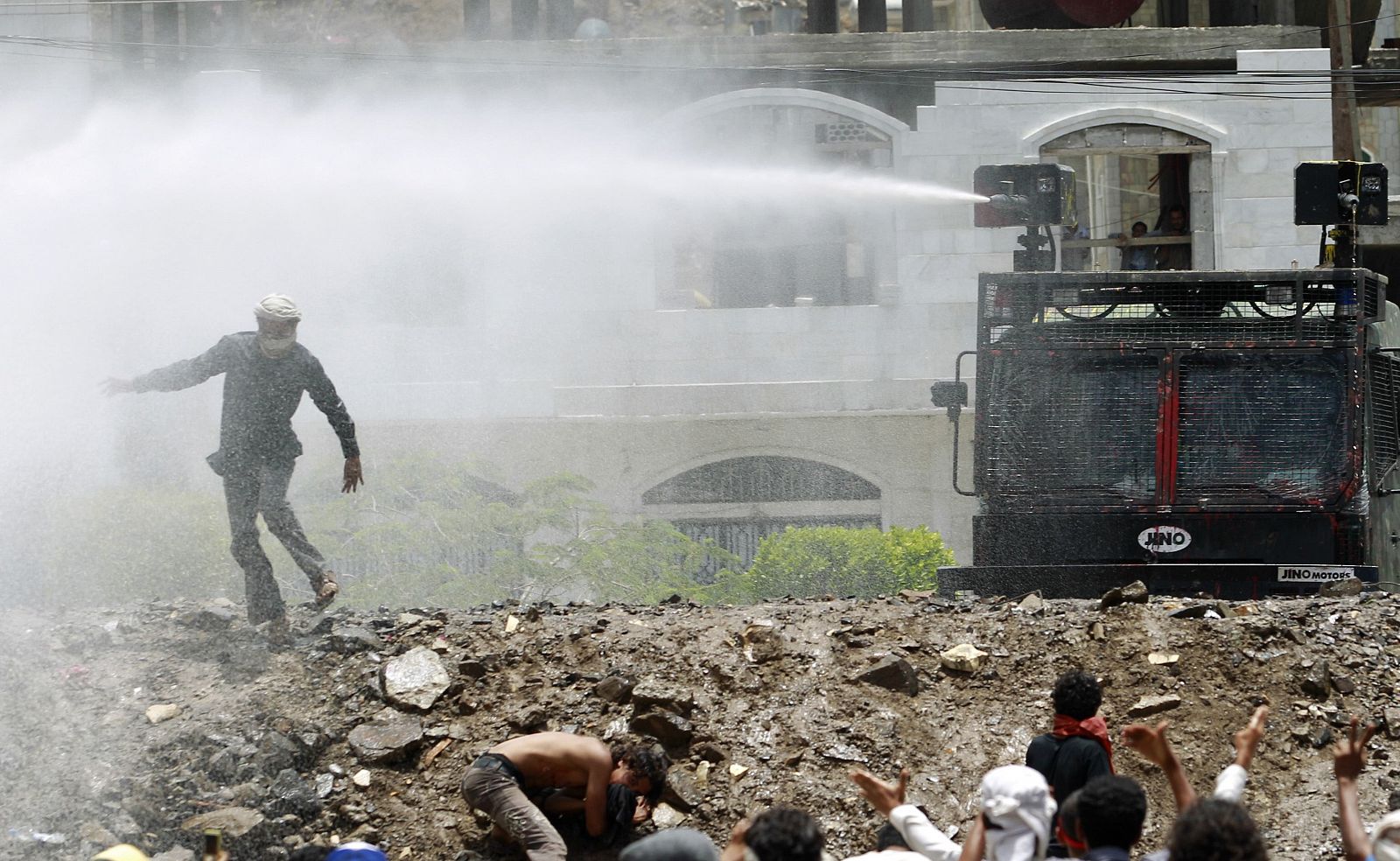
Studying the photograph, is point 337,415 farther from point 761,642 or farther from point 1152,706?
point 1152,706

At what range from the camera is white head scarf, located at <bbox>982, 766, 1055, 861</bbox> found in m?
4.41

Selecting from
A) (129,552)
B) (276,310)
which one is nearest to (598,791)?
(276,310)

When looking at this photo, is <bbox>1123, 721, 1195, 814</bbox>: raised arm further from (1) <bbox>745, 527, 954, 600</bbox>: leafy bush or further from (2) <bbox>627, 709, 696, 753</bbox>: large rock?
(1) <bbox>745, 527, 954, 600</bbox>: leafy bush

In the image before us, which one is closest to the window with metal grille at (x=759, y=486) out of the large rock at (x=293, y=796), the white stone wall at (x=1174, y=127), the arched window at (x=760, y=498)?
the arched window at (x=760, y=498)

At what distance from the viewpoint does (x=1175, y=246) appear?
1875cm

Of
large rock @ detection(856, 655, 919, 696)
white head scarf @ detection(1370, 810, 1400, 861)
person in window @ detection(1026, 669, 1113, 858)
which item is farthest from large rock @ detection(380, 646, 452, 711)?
white head scarf @ detection(1370, 810, 1400, 861)

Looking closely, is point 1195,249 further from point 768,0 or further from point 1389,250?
point 768,0

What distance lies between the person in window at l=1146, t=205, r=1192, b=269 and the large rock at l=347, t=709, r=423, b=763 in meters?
13.5

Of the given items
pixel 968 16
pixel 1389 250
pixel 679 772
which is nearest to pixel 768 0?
pixel 968 16

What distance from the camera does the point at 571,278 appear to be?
56.6 ft

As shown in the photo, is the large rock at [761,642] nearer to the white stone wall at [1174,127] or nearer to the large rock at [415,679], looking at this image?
the large rock at [415,679]

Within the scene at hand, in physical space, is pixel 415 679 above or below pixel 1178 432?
below

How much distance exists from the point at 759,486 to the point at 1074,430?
27.4ft

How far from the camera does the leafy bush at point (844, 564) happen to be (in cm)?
1432
